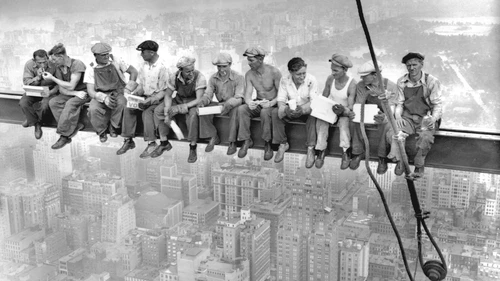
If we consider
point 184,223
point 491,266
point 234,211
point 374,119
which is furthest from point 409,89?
point 184,223

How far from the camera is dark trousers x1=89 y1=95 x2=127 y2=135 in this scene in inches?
304

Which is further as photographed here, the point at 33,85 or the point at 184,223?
the point at 184,223

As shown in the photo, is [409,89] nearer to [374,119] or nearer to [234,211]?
[374,119]

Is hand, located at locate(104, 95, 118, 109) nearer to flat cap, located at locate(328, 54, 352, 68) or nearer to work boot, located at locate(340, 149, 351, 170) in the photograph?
flat cap, located at locate(328, 54, 352, 68)

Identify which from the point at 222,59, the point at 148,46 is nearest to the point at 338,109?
the point at 222,59

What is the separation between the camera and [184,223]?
1750 centimetres

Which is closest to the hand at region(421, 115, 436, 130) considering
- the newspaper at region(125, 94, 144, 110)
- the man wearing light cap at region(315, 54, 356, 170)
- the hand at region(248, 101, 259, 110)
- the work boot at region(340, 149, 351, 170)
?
the man wearing light cap at region(315, 54, 356, 170)

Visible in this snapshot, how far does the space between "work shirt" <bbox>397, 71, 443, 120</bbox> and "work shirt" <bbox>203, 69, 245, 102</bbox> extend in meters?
1.79

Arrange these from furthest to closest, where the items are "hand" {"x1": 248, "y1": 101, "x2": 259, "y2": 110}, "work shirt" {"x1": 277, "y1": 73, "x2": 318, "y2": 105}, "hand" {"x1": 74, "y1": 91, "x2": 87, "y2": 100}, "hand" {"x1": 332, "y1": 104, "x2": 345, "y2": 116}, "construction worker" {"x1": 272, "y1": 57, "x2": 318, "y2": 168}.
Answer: "hand" {"x1": 74, "y1": 91, "x2": 87, "y2": 100}
"hand" {"x1": 248, "y1": 101, "x2": 259, "y2": 110}
"work shirt" {"x1": 277, "y1": 73, "x2": 318, "y2": 105}
"construction worker" {"x1": 272, "y1": 57, "x2": 318, "y2": 168}
"hand" {"x1": 332, "y1": 104, "x2": 345, "y2": 116}

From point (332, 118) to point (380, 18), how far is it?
16.0ft

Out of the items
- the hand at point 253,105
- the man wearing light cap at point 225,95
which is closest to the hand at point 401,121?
the hand at point 253,105

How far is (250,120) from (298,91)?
2.13 feet

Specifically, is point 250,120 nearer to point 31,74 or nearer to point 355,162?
point 355,162

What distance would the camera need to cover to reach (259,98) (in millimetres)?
7266
